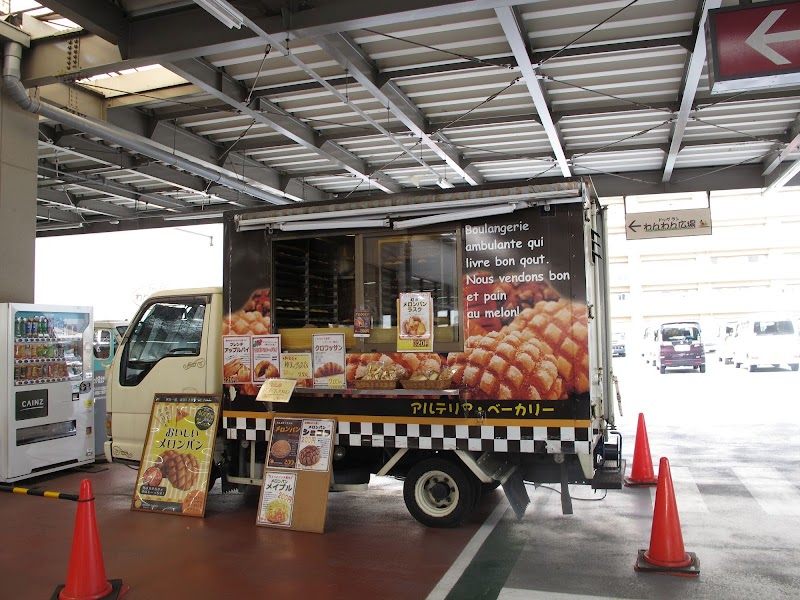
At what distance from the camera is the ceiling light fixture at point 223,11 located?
5.24 m

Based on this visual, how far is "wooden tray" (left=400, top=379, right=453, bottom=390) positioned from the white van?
21763mm

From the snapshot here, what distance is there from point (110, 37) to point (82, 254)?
15499 mm

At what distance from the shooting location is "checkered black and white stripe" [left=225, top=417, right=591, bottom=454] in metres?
5.23

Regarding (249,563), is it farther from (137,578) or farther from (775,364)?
(775,364)

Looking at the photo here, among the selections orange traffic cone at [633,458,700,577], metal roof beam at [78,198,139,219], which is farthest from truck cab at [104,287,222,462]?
metal roof beam at [78,198,139,219]

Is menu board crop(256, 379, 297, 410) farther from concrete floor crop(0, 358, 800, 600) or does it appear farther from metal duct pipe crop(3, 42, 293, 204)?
metal duct pipe crop(3, 42, 293, 204)

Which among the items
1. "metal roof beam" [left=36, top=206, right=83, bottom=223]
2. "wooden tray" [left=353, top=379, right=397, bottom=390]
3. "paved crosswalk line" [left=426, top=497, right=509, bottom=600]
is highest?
"metal roof beam" [left=36, top=206, right=83, bottom=223]

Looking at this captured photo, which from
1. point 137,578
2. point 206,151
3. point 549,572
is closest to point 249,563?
point 137,578

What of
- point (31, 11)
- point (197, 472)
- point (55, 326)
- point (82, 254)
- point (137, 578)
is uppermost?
point (31, 11)

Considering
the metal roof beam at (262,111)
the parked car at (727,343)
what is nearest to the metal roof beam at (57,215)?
the metal roof beam at (262,111)

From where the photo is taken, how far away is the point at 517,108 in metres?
9.52

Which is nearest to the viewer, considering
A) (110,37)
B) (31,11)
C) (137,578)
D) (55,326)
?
(137,578)

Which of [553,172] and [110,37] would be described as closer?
[110,37]

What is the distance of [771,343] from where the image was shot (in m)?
23.4
